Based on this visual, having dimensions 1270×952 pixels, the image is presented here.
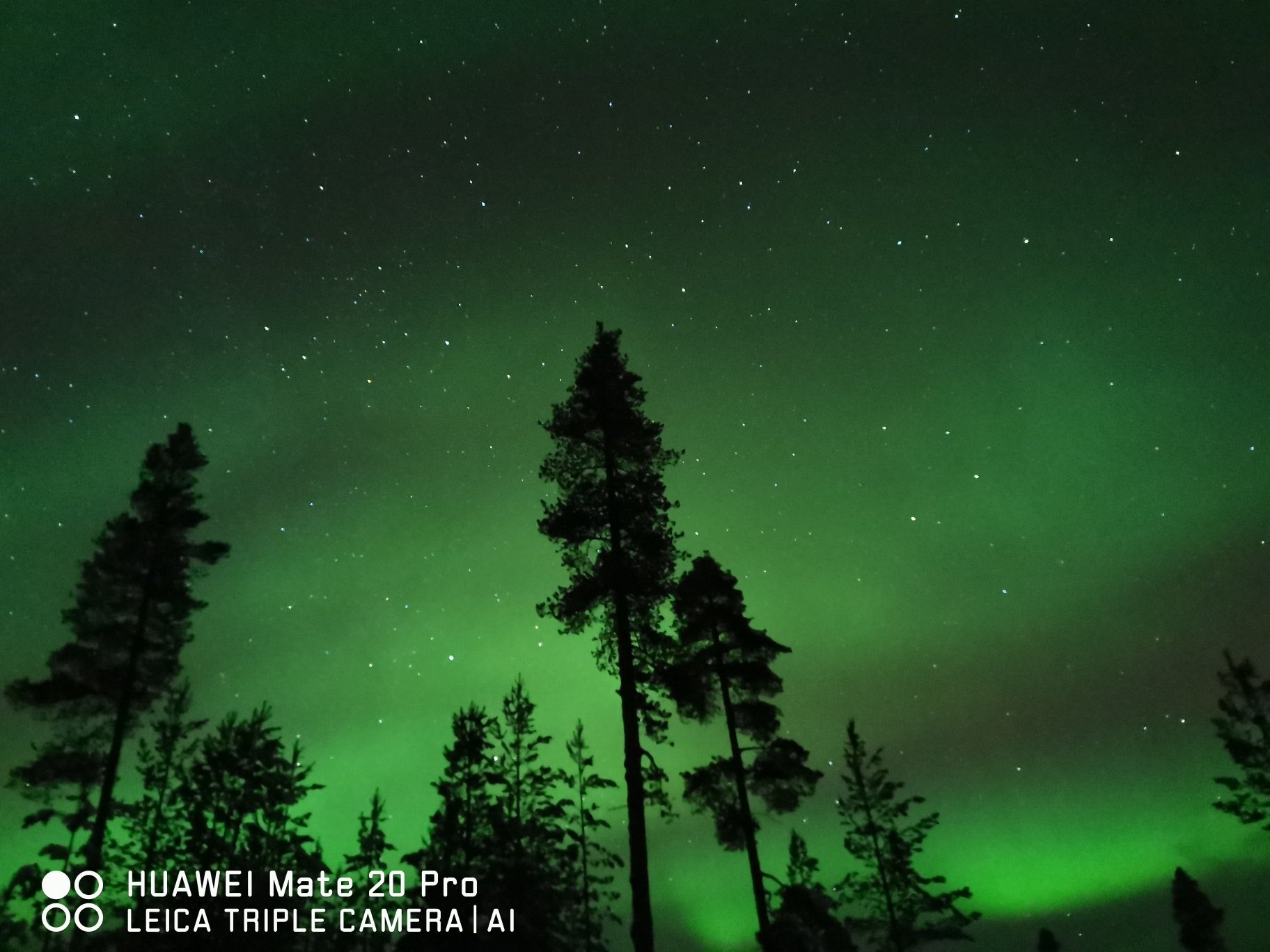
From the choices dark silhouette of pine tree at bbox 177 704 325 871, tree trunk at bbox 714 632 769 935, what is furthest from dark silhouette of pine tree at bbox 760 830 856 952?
dark silhouette of pine tree at bbox 177 704 325 871

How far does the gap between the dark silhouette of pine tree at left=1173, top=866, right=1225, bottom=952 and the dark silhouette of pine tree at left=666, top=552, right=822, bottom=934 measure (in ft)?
203

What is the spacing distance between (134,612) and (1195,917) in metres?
78.4

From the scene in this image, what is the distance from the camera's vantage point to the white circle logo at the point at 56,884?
72.9 ft

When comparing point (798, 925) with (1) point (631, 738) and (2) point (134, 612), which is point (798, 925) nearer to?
(1) point (631, 738)

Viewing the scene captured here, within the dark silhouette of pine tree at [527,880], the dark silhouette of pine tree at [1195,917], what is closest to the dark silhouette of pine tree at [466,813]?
the dark silhouette of pine tree at [527,880]

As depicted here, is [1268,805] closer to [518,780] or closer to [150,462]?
[518,780]

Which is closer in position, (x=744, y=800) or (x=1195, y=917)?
(x=744, y=800)

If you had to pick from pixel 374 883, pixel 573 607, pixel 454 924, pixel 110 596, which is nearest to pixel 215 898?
pixel 454 924

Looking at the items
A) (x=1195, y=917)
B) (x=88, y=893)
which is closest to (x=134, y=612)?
(x=88, y=893)

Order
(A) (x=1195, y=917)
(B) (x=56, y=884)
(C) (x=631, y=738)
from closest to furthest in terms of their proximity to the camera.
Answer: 1. (C) (x=631, y=738)
2. (B) (x=56, y=884)
3. (A) (x=1195, y=917)

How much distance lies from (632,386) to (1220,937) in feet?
249

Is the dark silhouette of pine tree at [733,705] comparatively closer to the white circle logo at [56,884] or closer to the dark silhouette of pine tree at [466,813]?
the dark silhouette of pine tree at [466,813]

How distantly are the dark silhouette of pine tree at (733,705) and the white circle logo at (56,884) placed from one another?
1781 cm

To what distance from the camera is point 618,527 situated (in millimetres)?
19359
